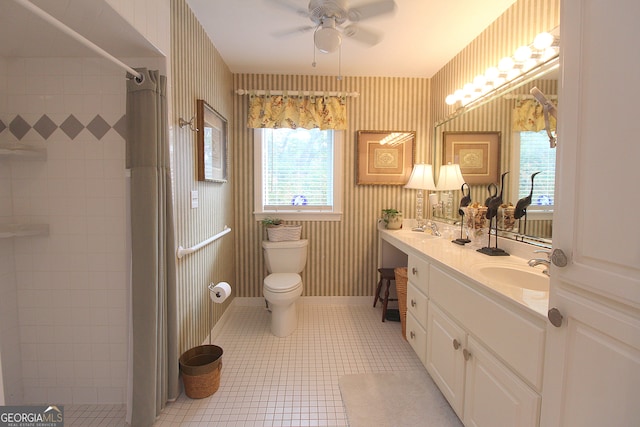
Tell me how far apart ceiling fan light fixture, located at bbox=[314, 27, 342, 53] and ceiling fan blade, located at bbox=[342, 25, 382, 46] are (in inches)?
11.3

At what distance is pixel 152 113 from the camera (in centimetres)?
147

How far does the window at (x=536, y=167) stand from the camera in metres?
1.55

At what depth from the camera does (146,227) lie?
1490 mm

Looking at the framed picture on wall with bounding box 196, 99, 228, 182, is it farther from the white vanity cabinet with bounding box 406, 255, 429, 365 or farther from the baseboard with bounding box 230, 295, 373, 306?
the white vanity cabinet with bounding box 406, 255, 429, 365

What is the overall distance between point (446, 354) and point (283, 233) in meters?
1.76

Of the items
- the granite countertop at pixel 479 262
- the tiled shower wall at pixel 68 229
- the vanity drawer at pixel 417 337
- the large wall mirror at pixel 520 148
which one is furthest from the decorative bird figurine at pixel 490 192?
the tiled shower wall at pixel 68 229

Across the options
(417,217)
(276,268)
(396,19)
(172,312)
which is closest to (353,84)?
(396,19)

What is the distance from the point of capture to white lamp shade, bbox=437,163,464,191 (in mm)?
2469

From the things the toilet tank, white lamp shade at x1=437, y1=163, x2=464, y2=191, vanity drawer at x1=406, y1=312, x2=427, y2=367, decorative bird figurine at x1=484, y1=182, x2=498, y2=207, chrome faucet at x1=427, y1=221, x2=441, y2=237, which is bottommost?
vanity drawer at x1=406, y1=312, x2=427, y2=367

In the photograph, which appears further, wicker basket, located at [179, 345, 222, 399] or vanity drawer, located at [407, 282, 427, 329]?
vanity drawer, located at [407, 282, 427, 329]

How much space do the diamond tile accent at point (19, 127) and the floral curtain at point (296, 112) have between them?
166cm

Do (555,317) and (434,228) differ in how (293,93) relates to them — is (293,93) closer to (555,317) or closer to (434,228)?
(434,228)

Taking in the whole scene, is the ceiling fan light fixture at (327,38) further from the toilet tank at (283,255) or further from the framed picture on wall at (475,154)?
the toilet tank at (283,255)

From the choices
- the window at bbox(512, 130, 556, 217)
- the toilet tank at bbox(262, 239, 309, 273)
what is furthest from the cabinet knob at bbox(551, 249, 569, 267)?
the toilet tank at bbox(262, 239, 309, 273)
